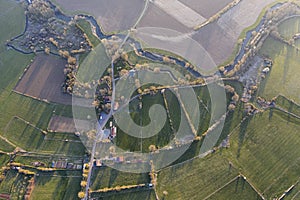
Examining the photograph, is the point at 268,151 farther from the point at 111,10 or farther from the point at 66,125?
the point at 111,10

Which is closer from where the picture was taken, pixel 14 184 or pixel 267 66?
pixel 14 184

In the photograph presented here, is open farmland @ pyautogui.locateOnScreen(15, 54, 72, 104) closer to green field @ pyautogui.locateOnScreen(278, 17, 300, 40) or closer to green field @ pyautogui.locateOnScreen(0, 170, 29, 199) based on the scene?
green field @ pyautogui.locateOnScreen(0, 170, 29, 199)

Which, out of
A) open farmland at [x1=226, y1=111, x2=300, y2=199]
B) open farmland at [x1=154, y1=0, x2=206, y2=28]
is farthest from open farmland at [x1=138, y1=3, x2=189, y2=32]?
open farmland at [x1=226, y1=111, x2=300, y2=199]

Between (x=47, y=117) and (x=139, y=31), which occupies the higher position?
(x=139, y=31)

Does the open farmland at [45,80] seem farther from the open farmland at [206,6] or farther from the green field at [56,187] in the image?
the open farmland at [206,6]

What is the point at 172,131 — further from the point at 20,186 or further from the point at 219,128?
the point at 20,186

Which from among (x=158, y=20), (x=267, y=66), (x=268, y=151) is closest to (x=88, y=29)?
(x=158, y=20)

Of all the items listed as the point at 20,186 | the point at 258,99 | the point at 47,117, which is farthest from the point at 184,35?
the point at 20,186
